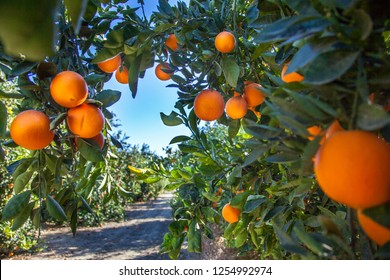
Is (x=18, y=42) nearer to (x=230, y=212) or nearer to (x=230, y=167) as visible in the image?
(x=230, y=212)

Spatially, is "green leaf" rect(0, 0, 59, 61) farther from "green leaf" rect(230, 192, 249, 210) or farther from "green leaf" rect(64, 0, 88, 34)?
"green leaf" rect(230, 192, 249, 210)

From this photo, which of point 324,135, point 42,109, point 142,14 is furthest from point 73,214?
point 324,135

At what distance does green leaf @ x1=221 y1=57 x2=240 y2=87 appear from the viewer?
722mm

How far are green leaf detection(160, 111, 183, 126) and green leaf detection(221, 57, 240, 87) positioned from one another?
0.82 feet

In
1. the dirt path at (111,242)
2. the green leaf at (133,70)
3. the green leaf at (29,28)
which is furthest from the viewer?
the dirt path at (111,242)

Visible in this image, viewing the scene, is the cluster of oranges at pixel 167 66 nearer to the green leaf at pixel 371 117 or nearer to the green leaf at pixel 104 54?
the green leaf at pixel 104 54

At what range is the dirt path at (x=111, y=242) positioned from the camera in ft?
12.2

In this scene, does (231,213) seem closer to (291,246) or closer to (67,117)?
(67,117)

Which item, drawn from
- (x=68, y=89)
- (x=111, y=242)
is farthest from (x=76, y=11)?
(x=111, y=242)

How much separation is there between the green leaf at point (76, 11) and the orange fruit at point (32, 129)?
477mm

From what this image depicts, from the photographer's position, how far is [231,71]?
2.40 ft

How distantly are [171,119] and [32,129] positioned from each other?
442 mm

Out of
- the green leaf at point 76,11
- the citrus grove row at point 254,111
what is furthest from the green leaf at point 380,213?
the green leaf at point 76,11
